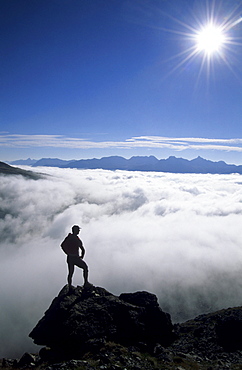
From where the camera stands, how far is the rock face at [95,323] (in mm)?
17188

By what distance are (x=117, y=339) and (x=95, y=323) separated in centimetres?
216

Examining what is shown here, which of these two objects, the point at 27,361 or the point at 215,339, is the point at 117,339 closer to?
the point at 27,361

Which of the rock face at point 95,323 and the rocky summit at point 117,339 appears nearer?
the rocky summit at point 117,339

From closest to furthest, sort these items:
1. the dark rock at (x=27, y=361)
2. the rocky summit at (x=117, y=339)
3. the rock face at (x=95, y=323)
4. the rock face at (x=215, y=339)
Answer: the rocky summit at (x=117, y=339) < the dark rock at (x=27, y=361) < the rock face at (x=95, y=323) < the rock face at (x=215, y=339)

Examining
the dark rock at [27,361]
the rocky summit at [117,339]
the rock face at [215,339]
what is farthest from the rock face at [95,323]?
the rock face at [215,339]

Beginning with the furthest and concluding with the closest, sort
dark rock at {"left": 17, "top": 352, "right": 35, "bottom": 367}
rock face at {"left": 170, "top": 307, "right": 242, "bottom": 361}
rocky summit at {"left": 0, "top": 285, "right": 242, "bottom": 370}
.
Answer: rock face at {"left": 170, "top": 307, "right": 242, "bottom": 361}
dark rock at {"left": 17, "top": 352, "right": 35, "bottom": 367}
rocky summit at {"left": 0, "top": 285, "right": 242, "bottom": 370}

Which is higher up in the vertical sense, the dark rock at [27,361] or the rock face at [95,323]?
the rock face at [95,323]

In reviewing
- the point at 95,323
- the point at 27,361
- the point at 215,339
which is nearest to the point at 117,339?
the point at 95,323

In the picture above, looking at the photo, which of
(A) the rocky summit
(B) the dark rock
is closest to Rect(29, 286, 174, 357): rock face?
(A) the rocky summit

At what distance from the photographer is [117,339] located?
17.9 m

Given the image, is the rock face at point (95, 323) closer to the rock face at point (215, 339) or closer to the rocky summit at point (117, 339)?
the rocky summit at point (117, 339)

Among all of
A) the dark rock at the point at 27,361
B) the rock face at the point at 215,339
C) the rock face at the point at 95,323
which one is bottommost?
the rock face at the point at 215,339

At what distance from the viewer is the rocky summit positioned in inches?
592

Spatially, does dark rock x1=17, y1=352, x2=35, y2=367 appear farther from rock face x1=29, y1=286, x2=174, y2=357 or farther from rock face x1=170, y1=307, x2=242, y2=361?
rock face x1=170, y1=307, x2=242, y2=361
